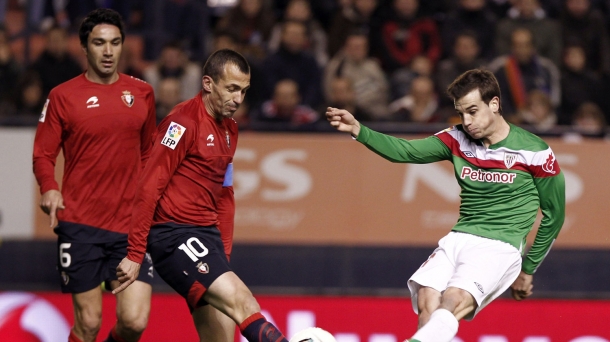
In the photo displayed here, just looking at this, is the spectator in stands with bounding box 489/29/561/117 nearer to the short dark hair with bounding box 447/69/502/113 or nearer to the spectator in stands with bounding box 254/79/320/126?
the spectator in stands with bounding box 254/79/320/126

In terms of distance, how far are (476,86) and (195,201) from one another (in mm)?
1705

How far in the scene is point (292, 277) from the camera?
970 cm

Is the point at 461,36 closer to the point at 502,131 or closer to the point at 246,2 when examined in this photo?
the point at 246,2

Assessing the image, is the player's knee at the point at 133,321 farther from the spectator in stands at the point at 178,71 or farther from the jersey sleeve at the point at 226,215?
the spectator in stands at the point at 178,71

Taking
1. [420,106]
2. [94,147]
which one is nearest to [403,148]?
[94,147]

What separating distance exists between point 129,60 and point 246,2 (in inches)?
63.8

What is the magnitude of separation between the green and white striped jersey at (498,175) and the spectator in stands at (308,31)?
5.69m

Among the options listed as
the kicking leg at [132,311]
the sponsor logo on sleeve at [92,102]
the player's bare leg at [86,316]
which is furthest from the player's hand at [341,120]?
the player's bare leg at [86,316]

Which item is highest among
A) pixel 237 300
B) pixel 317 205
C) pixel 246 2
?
pixel 246 2

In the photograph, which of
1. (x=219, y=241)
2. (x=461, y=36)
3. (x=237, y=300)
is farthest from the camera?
(x=461, y=36)

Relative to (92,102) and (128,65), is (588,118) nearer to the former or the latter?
(128,65)

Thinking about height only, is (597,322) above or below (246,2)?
below

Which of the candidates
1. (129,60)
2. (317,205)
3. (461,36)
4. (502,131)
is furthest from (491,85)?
(129,60)

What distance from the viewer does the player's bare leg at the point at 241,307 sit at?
16.3 feet
